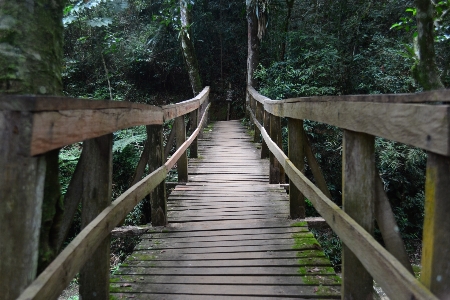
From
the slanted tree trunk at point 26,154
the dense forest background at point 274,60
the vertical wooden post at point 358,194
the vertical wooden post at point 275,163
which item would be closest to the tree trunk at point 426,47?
the dense forest background at point 274,60

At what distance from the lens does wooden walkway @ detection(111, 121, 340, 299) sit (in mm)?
2574

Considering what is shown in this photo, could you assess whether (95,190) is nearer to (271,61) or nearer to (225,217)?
(225,217)

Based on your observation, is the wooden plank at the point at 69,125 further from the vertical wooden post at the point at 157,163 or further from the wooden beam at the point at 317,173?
the wooden beam at the point at 317,173

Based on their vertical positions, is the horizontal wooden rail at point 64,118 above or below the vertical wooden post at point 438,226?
above

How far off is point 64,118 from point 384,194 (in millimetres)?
1480

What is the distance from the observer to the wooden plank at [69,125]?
124 centimetres

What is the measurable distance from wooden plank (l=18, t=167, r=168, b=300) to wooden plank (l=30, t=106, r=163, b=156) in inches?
17.0

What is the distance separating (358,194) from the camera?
193 cm

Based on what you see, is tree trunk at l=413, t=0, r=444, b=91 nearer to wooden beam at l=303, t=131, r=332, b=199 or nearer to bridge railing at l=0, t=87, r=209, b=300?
wooden beam at l=303, t=131, r=332, b=199

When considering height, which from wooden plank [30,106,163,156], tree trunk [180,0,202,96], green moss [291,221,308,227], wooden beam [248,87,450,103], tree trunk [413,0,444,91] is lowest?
green moss [291,221,308,227]

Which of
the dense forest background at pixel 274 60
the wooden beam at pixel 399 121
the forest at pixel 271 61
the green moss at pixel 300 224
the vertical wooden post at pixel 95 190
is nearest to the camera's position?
the wooden beam at pixel 399 121

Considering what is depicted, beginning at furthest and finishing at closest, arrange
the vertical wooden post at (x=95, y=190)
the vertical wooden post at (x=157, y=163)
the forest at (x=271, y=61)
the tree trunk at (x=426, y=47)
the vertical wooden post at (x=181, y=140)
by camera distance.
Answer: the forest at (x=271, y=61) < the vertical wooden post at (x=181, y=140) < the tree trunk at (x=426, y=47) < the vertical wooden post at (x=157, y=163) < the vertical wooden post at (x=95, y=190)

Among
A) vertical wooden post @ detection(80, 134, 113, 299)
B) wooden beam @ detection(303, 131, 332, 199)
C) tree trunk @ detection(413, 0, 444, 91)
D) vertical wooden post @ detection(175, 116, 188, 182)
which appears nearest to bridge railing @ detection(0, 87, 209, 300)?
vertical wooden post @ detection(80, 134, 113, 299)

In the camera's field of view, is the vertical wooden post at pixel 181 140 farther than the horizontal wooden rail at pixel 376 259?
Yes
